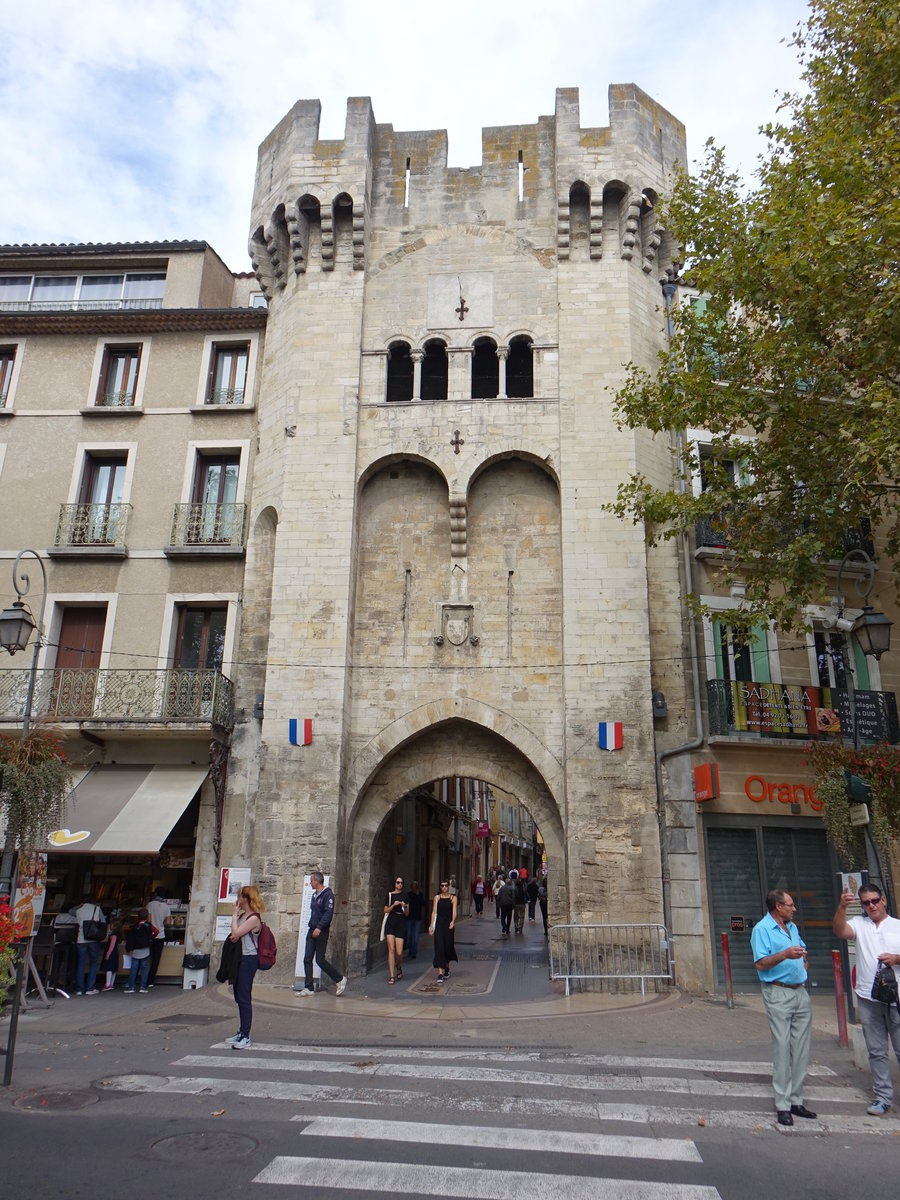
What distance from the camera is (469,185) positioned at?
1859 cm

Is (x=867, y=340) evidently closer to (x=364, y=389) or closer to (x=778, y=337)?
(x=778, y=337)

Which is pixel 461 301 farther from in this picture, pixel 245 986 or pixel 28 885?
pixel 245 986

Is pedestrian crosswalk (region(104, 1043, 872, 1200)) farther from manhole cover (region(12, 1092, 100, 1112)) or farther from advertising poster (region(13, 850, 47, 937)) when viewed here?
advertising poster (region(13, 850, 47, 937))

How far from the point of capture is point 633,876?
14.5 meters

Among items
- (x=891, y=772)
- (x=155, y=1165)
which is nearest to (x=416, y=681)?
(x=891, y=772)

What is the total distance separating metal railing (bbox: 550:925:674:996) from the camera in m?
13.7

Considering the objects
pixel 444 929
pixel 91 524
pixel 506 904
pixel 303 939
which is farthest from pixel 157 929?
pixel 506 904

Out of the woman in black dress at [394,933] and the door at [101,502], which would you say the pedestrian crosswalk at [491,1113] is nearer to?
the woman in black dress at [394,933]

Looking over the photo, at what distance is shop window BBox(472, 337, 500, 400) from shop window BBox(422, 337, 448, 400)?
2.07 feet

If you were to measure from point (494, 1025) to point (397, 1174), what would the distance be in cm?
604

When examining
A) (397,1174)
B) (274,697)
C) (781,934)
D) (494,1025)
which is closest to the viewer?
(397,1174)

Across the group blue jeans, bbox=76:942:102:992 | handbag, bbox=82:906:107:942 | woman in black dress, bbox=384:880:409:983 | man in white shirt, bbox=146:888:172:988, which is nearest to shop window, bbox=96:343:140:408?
man in white shirt, bbox=146:888:172:988

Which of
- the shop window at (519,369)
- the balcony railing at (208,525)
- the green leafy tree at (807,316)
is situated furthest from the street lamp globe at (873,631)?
the balcony railing at (208,525)

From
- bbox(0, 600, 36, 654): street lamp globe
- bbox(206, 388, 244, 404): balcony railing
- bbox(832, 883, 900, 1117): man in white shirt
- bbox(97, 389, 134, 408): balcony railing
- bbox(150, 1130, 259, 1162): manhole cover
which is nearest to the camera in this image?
bbox(150, 1130, 259, 1162): manhole cover
